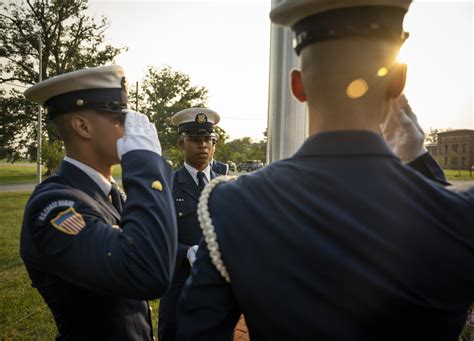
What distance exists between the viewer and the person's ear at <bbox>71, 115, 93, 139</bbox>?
1.65 meters

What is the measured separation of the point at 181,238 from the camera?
3.26 metres

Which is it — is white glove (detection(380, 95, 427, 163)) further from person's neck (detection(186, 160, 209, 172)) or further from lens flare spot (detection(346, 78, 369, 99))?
person's neck (detection(186, 160, 209, 172))

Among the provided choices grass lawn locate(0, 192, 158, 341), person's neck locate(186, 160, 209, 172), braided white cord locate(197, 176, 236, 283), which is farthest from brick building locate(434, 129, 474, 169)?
braided white cord locate(197, 176, 236, 283)

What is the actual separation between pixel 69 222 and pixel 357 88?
1112mm

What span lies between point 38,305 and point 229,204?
4.91 meters

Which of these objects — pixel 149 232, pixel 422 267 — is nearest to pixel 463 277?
Answer: pixel 422 267

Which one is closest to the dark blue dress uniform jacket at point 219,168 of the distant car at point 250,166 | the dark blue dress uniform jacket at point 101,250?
the dark blue dress uniform jacket at point 101,250

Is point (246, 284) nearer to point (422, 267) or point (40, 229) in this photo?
point (422, 267)

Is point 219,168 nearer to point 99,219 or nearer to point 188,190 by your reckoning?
point 188,190

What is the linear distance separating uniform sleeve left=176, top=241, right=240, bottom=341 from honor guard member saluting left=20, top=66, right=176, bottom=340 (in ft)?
1.04

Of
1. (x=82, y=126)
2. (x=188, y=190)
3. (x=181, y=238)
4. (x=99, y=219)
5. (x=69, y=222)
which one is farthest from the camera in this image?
(x=188, y=190)

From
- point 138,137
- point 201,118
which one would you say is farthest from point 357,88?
point 201,118

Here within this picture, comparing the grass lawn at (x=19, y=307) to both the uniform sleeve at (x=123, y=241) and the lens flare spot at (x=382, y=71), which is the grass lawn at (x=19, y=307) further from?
the lens flare spot at (x=382, y=71)

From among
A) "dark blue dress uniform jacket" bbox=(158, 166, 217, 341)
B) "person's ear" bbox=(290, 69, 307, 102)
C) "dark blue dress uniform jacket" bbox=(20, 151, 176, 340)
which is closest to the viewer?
"person's ear" bbox=(290, 69, 307, 102)
